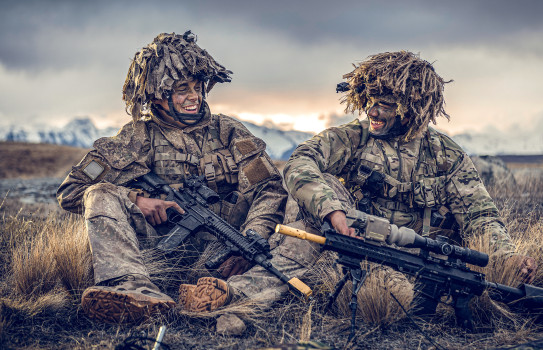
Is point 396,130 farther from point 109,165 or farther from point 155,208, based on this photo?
point 109,165

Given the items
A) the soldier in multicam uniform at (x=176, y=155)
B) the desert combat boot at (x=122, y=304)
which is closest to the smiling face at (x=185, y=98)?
the soldier in multicam uniform at (x=176, y=155)

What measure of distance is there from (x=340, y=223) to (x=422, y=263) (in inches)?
28.3

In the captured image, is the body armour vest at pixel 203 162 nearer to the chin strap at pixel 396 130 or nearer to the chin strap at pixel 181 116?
the chin strap at pixel 181 116

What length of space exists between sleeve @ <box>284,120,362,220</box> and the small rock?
1134mm

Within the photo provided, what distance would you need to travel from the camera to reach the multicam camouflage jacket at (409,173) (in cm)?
490

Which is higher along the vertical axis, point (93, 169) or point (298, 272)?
point (93, 169)

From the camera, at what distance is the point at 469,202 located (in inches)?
193

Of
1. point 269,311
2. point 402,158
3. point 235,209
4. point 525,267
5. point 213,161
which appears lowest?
point 269,311

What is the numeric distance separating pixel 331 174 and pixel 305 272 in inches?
47.3

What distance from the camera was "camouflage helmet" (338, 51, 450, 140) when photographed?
4910mm

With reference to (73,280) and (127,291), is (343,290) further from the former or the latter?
(73,280)

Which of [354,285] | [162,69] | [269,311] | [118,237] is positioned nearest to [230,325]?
[269,311]

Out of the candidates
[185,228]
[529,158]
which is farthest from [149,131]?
[529,158]

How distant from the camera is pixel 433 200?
16.3ft
